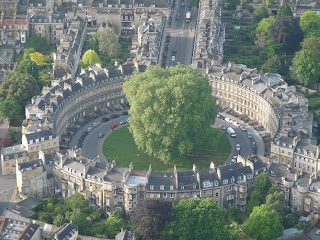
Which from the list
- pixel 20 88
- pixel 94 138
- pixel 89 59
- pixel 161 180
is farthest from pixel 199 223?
pixel 89 59

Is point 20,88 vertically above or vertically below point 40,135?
above

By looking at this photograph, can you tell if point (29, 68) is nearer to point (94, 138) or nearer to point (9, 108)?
point (9, 108)

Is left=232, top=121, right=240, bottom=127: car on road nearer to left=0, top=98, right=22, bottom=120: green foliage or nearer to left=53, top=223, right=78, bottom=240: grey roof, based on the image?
left=0, top=98, right=22, bottom=120: green foliage

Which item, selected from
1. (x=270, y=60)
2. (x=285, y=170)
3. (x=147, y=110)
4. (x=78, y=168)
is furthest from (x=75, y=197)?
(x=270, y=60)

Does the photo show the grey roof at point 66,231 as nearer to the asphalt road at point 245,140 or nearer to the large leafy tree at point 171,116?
the large leafy tree at point 171,116

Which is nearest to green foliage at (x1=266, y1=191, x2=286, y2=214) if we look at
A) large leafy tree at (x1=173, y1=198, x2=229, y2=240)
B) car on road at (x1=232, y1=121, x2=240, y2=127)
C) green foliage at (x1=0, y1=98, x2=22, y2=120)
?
large leafy tree at (x1=173, y1=198, x2=229, y2=240)

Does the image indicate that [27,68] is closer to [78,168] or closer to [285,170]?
[78,168]
